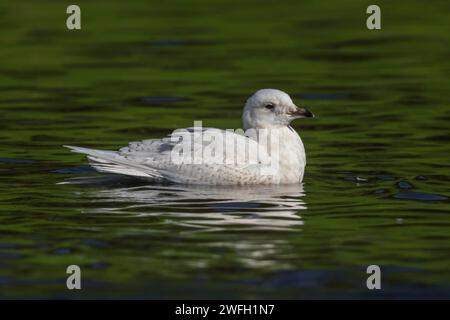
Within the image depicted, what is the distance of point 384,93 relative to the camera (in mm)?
22000

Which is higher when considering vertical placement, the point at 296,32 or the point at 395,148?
the point at 296,32

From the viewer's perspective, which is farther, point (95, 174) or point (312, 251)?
point (95, 174)

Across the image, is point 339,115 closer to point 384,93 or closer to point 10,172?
point 384,93

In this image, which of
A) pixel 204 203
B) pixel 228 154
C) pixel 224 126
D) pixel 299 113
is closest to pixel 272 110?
pixel 299 113

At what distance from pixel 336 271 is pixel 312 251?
2.32 feet

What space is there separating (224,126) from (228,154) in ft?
15.1

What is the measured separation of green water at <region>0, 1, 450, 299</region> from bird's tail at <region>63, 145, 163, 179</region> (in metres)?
0.22

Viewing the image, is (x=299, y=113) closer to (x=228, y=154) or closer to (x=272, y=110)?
(x=272, y=110)

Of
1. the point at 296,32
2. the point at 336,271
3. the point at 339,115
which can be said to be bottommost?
the point at 336,271

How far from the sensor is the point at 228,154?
1482 cm

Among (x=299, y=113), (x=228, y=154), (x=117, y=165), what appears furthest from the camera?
(x=299, y=113)

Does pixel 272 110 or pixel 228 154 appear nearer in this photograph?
pixel 228 154

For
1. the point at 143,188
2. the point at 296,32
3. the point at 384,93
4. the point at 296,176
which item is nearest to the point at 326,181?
the point at 296,176

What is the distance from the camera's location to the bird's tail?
15.1 m
